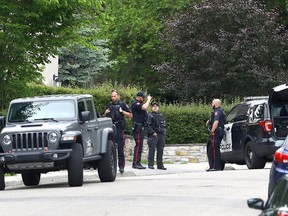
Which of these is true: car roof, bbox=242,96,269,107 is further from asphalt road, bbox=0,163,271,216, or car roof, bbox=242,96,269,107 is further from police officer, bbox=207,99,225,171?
asphalt road, bbox=0,163,271,216

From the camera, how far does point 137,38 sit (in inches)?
2448

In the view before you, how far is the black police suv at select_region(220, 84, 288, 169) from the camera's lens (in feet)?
82.8

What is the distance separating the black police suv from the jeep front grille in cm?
555

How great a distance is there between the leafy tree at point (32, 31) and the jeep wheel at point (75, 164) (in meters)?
6.09

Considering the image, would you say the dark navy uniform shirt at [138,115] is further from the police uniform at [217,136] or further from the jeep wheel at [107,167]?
the jeep wheel at [107,167]

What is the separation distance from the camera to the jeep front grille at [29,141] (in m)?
21.0

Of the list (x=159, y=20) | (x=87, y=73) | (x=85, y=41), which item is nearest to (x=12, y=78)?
(x=85, y=41)

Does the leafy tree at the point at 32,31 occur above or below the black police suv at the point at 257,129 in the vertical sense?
above

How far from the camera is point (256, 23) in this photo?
44719 mm

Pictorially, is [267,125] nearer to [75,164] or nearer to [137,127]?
[137,127]

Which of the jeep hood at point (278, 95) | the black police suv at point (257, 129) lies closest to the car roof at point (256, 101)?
the black police suv at point (257, 129)

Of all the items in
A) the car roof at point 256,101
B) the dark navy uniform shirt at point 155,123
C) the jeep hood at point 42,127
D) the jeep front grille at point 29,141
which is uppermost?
the car roof at point 256,101

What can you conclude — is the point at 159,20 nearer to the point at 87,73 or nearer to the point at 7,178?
the point at 87,73

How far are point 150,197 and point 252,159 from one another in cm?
931
